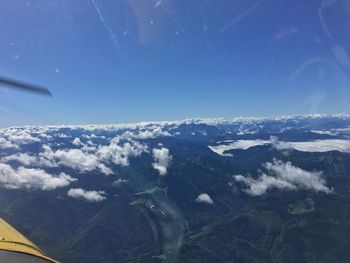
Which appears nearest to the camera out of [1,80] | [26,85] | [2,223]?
[1,80]

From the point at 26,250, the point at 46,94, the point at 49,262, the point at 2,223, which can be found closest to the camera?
the point at 46,94

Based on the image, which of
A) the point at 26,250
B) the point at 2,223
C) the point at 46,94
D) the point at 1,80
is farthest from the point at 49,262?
the point at 1,80

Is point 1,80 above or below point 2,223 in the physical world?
above

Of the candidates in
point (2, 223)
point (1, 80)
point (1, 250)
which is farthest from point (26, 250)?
point (1, 80)

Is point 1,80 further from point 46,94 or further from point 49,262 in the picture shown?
point 49,262

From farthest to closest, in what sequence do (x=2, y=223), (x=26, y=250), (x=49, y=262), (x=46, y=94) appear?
1. (x=2, y=223)
2. (x=26, y=250)
3. (x=49, y=262)
4. (x=46, y=94)

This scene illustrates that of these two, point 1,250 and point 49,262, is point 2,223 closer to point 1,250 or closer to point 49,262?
point 1,250

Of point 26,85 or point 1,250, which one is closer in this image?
point 26,85

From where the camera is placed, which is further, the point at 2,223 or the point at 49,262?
the point at 2,223

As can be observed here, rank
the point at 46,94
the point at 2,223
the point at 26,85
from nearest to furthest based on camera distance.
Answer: the point at 26,85 < the point at 46,94 < the point at 2,223
